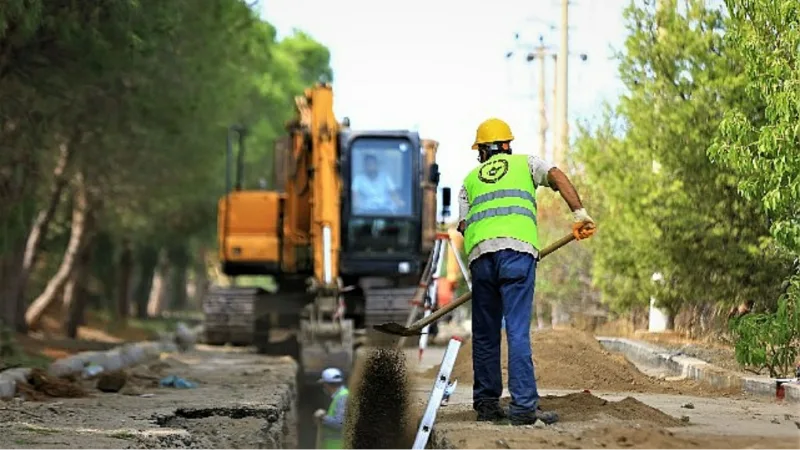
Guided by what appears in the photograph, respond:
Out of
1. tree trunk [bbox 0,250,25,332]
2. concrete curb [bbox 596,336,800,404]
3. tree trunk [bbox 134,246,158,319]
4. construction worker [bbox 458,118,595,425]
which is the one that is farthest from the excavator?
tree trunk [bbox 134,246,158,319]

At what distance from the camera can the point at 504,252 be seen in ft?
36.0

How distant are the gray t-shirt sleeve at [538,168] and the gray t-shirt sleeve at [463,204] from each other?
0.58 meters

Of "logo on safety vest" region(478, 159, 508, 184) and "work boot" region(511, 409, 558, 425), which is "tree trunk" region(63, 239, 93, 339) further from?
"work boot" region(511, 409, 558, 425)

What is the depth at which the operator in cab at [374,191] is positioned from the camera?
2577 centimetres

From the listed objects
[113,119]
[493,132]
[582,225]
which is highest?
[113,119]

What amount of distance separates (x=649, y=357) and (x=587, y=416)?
10.5 metres

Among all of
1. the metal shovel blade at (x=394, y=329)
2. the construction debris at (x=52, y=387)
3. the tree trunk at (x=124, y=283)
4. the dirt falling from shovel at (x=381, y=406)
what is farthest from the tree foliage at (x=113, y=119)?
the metal shovel blade at (x=394, y=329)

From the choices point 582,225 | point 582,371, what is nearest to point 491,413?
point 582,225

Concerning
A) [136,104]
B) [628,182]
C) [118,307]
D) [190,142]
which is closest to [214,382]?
[628,182]

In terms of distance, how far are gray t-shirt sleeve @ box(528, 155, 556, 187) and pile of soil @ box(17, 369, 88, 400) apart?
728cm

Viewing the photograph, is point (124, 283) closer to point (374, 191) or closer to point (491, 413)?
point (374, 191)

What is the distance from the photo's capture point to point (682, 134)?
20.5 meters

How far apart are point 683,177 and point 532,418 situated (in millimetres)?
10861

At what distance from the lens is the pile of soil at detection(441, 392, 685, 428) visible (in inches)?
433
